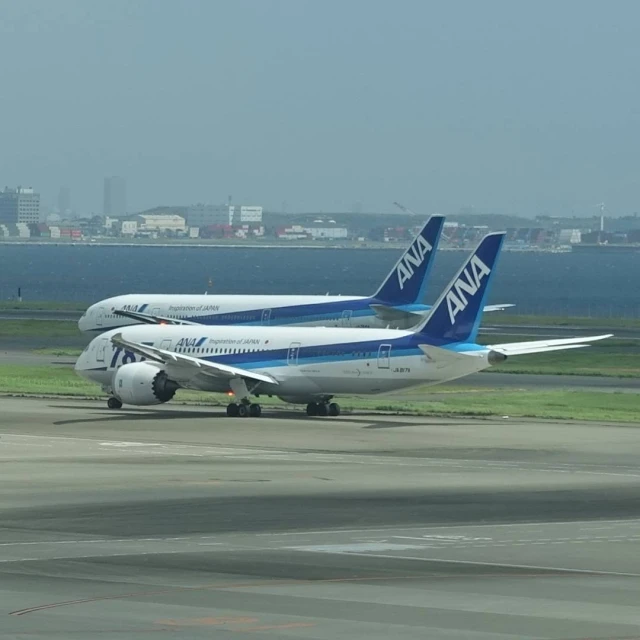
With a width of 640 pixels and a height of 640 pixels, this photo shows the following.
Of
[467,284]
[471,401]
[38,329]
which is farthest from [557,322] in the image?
[467,284]

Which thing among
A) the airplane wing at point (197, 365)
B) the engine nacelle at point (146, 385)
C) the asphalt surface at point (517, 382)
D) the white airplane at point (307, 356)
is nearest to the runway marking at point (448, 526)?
the white airplane at point (307, 356)

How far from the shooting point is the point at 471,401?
7144cm

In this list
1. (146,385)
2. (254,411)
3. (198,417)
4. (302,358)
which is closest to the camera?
(302,358)

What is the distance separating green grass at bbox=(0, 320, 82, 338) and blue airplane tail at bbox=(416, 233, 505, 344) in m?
60.7

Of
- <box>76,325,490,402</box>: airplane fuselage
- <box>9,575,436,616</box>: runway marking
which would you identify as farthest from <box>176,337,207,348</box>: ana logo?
<box>9,575,436,616</box>: runway marking

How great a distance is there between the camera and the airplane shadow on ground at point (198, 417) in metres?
61.1

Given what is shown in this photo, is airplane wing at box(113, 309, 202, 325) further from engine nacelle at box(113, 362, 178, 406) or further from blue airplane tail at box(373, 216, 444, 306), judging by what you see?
engine nacelle at box(113, 362, 178, 406)

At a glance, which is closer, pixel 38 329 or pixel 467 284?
pixel 467 284

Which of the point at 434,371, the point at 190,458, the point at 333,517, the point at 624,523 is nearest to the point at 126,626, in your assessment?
the point at 333,517

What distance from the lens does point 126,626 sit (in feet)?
68.6

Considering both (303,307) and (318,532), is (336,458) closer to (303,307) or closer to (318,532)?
(318,532)

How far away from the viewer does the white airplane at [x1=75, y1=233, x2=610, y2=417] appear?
59906 millimetres

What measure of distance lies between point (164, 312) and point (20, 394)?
2499 centimetres

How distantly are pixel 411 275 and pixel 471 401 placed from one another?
2635 centimetres
